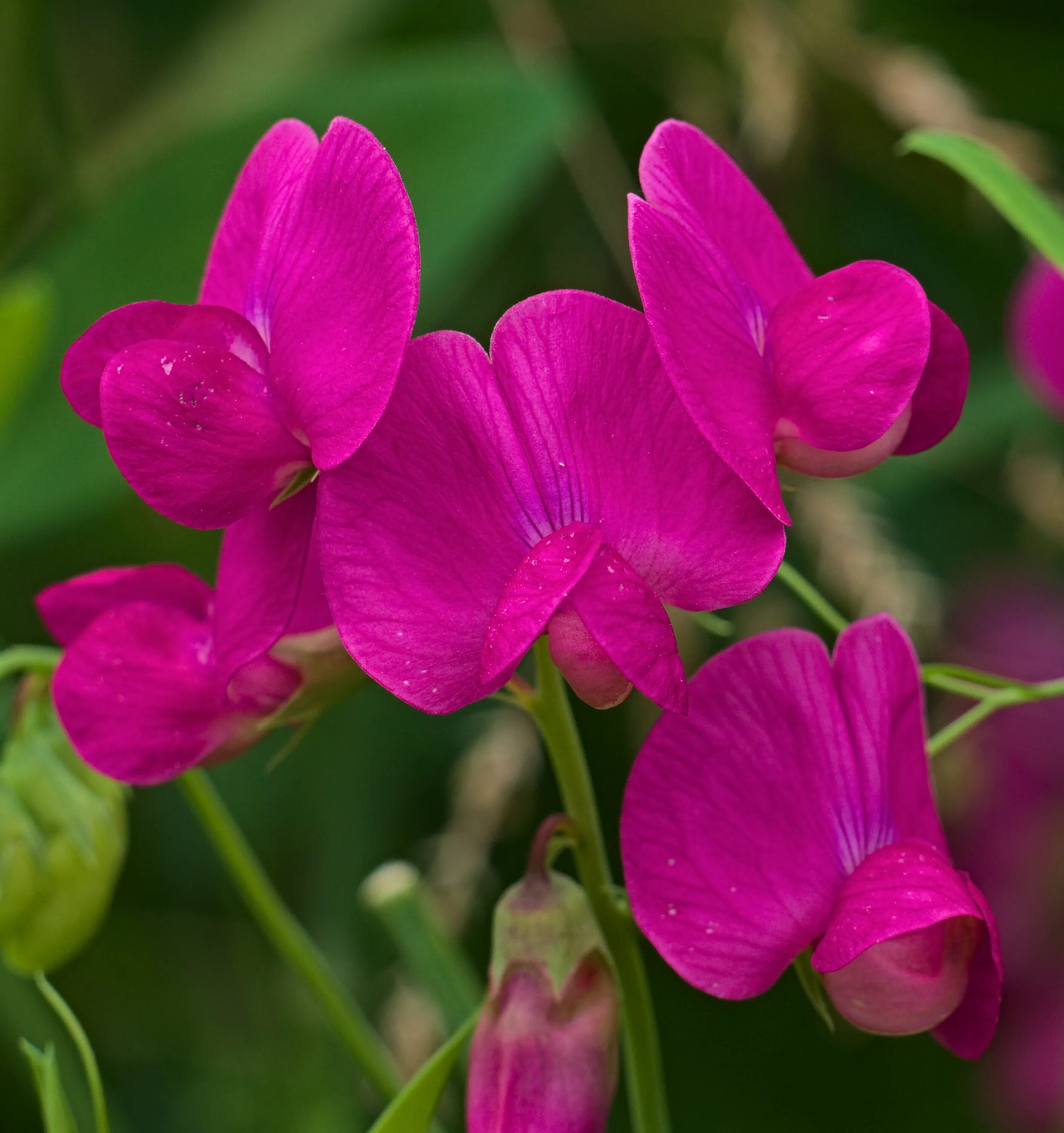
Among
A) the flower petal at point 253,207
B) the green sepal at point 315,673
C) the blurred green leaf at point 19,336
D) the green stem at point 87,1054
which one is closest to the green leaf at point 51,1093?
the green stem at point 87,1054

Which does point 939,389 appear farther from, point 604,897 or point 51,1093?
point 51,1093

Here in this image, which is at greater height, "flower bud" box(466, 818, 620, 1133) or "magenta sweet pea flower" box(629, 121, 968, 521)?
"magenta sweet pea flower" box(629, 121, 968, 521)

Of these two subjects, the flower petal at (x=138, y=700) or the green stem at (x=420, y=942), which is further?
the green stem at (x=420, y=942)

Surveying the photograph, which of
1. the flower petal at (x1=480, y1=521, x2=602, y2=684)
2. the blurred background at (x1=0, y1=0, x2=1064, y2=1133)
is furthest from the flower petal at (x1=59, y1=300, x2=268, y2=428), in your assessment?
the blurred background at (x1=0, y1=0, x2=1064, y2=1133)

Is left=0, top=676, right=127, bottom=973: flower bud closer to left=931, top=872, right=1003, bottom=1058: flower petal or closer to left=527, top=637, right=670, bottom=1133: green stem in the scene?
left=527, top=637, right=670, bottom=1133: green stem

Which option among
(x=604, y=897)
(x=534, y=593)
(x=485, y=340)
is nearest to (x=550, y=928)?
(x=604, y=897)

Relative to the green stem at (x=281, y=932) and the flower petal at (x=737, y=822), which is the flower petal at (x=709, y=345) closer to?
the flower petal at (x=737, y=822)
